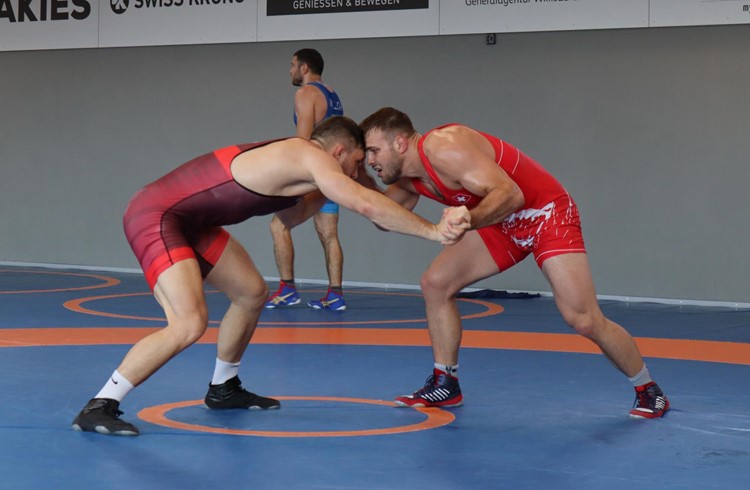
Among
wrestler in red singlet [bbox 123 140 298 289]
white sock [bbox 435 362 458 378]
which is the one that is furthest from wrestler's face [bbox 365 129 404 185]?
white sock [bbox 435 362 458 378]

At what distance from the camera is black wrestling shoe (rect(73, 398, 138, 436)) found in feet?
12.5

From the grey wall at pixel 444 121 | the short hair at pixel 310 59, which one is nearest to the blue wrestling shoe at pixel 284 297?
the short hair at pixel 310 59

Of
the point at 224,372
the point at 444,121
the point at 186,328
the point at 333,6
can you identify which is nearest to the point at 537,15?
the point at 444,121

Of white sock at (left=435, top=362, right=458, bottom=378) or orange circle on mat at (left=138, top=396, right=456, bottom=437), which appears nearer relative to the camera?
orange circle on mat at (left=138, top=396, right=456, bottom=437)

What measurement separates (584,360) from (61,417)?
2920 millimetres

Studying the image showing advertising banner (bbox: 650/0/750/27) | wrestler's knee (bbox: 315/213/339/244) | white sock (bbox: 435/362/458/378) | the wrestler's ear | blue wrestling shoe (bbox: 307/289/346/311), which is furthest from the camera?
advertising banner (bbox: 650/0/750/27)

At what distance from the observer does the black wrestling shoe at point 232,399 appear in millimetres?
4395

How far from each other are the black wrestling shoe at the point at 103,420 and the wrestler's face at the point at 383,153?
136cm

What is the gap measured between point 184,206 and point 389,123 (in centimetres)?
86

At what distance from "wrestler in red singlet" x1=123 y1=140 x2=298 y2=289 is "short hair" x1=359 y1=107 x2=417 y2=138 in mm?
456

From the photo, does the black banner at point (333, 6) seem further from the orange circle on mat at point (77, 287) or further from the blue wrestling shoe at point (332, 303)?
the blue wrestling shoe at point (332, 303)

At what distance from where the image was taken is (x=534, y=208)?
4.43m

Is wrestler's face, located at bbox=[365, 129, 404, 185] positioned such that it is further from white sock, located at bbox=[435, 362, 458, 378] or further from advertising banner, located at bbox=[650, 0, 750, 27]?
advertising banner, located at bbox=[650, 0, 750, 27]

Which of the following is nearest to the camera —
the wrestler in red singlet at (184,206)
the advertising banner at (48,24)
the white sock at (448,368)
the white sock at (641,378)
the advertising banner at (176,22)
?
the wrestler in red singlet at (184,206)
